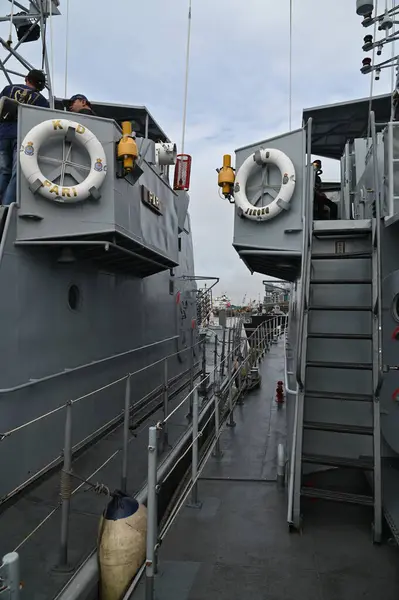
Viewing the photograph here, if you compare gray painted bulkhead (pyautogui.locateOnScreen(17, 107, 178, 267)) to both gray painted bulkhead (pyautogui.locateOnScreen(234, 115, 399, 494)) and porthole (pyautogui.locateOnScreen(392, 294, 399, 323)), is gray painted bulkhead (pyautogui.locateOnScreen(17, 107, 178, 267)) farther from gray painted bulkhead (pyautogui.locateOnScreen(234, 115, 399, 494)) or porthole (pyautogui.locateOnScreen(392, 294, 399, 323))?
porthole (pyautogui.locateOnScreen(392, 294, 399, 323))

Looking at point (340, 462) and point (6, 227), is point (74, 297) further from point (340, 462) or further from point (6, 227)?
point (340, 462)

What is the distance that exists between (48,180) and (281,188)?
7.30 feet

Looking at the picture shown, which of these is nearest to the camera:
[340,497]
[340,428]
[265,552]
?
[265,552]

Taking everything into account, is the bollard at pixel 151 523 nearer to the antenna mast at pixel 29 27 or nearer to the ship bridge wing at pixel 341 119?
the antenna mast at pixel 29 27

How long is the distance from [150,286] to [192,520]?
454 cm

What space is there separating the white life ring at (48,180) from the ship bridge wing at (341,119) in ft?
22.2

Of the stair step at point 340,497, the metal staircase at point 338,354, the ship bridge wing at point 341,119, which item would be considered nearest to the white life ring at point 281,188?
the metal staircase at point 338,354

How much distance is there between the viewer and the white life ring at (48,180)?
4.02m

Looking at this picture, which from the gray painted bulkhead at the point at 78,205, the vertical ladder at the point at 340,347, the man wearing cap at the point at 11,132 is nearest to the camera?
the vertical ladder at the point at 340,347

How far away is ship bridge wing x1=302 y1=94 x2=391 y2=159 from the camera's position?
9.17m

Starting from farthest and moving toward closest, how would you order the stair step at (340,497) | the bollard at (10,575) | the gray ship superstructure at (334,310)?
the gray ship superstructure at (334,310)
the stair step at (340,497)
the bollard at (10,575)

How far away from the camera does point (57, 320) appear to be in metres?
4.61

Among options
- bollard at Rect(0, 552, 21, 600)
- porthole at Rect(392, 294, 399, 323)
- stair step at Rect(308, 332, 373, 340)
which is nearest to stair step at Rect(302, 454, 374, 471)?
stair step at Rect(308, 332, 373, 340)

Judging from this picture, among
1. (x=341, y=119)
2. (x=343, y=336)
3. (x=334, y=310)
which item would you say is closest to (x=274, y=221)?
(x=334, y=310)
